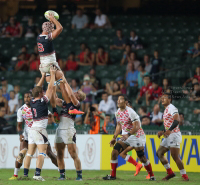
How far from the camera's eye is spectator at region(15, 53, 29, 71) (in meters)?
20.8

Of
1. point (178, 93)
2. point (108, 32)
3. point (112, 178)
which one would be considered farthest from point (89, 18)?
point (112, 178)

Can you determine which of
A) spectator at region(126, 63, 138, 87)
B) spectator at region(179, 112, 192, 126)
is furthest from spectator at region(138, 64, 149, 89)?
spectator at region(179, 112, 192, 126)

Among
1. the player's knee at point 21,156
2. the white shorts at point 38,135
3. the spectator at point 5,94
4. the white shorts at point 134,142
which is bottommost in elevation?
the player's knee at point 21,156

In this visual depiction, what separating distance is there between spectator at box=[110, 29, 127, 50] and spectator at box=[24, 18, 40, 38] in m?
4.04

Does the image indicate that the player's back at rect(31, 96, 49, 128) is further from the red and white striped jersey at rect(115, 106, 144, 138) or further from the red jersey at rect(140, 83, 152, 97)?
the red jersey at rect(140, 83, 152, 97)

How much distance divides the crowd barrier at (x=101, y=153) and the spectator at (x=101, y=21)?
831 centimetres

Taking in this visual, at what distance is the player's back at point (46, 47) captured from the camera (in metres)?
10.3

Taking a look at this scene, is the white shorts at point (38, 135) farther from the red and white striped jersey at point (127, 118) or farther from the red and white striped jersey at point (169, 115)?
the red and white striped jersey at point (169, 115)

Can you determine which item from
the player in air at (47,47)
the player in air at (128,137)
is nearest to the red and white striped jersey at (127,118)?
the player in air at (128,137)

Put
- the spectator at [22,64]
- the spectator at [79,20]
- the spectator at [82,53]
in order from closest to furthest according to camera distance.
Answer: the spectator at [82,53] < the spectator at [22,64] < the spectator at [79,20]

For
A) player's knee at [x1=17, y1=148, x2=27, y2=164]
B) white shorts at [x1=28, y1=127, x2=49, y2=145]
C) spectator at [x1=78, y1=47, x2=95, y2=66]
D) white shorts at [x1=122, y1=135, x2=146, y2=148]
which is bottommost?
player's knee at [x1=17, y1=148, x2=27, y2=164]

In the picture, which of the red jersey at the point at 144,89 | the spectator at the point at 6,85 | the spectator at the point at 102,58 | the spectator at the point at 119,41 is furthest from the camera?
the spectator at the point at 119,41

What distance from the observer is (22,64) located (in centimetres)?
2078

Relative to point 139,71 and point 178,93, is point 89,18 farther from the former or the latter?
point 178,93
